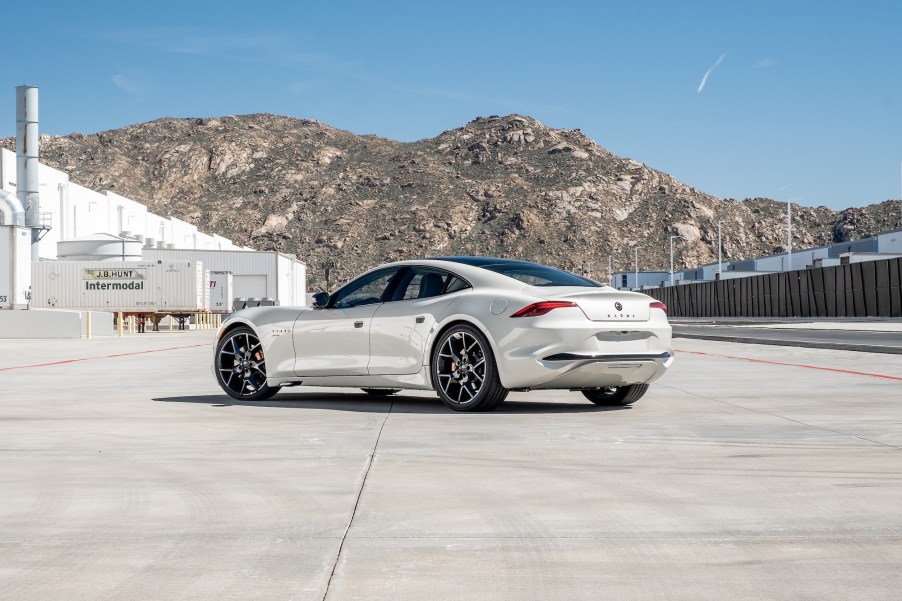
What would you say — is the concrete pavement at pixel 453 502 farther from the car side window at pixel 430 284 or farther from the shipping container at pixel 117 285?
the shipping container at pixel 117 285

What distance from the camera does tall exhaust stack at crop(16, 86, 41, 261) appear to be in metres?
63.6

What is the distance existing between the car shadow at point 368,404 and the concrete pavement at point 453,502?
5.0 inches

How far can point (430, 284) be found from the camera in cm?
1116

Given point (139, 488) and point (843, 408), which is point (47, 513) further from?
point (843, 408)

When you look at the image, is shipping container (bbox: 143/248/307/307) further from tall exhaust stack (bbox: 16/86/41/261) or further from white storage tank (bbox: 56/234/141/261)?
tall exhaust stack (bbox: 16/86/41/261)

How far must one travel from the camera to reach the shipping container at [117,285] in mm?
60750

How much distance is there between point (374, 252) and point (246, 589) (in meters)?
135

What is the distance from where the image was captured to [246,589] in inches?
167

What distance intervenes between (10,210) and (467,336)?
56.3 m

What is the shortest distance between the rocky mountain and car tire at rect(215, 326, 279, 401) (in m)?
121

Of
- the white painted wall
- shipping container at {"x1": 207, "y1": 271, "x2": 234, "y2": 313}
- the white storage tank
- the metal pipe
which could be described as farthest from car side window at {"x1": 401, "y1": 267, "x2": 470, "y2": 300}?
shipping container at {"x1": 207, "y1": 271, "x2": 234, "y2": 313}

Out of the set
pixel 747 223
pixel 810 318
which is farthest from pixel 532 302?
pixel 747 223

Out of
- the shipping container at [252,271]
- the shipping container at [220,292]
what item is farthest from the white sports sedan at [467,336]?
the shipping container at [252,271]

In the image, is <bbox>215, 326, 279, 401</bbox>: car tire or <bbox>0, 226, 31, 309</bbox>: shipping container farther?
<bbox>0, 226, 31, 309</bbox>: shipping container
